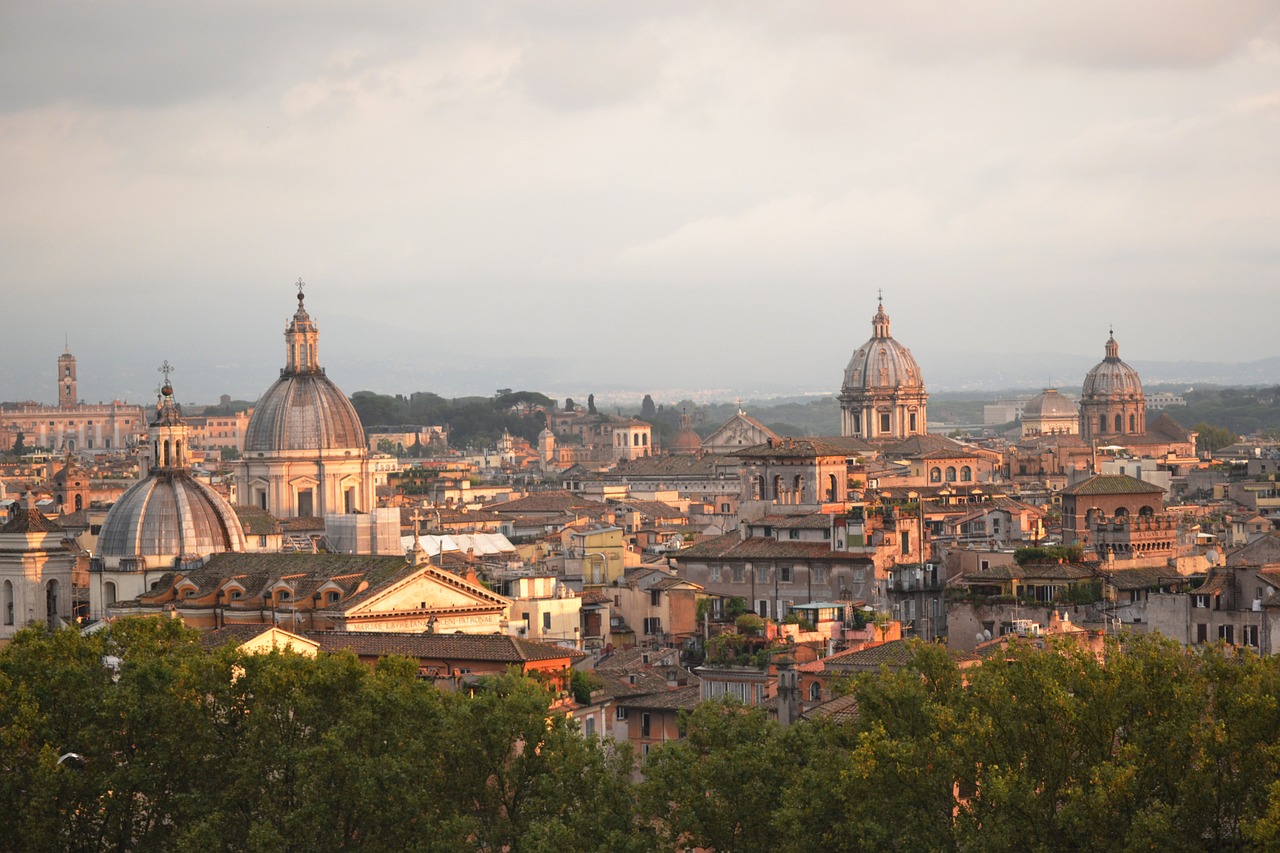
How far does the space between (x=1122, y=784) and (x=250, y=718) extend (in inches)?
525

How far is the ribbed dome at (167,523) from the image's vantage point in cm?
6756

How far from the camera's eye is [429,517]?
104m

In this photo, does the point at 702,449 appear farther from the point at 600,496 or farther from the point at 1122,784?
Result: the point at 1122,784

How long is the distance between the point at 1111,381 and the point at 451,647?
12212cm

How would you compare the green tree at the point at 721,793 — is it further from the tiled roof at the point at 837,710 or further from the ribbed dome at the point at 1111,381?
the ribbed dome at the point at 1111,381

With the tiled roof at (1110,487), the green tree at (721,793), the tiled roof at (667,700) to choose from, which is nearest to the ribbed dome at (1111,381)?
the tiled roof at (1110,487)

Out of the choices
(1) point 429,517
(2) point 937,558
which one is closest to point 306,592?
(2) point 937,558

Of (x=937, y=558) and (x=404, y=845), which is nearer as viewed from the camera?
(x=404, y=845)

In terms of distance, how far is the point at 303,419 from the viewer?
95.5m

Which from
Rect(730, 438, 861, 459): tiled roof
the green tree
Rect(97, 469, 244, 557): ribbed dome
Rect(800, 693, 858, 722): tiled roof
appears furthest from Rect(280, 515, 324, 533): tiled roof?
the green tree

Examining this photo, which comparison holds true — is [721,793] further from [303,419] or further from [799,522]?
[303,419]

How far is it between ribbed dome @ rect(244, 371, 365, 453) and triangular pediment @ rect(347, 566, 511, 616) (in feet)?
113

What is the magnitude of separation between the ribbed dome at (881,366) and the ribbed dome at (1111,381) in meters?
12.2

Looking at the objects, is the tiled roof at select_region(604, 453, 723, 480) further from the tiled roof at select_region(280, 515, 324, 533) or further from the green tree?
the green tree
